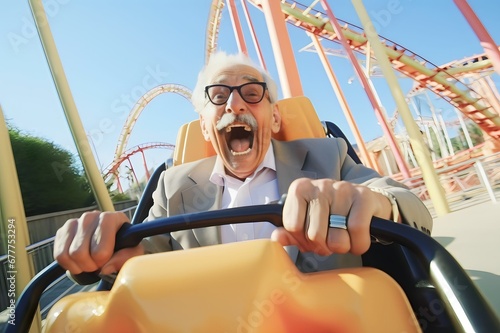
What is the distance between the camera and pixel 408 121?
3.31 m

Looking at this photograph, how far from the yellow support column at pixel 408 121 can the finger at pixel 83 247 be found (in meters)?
3.47

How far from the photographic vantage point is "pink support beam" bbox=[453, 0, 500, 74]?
3.39 m

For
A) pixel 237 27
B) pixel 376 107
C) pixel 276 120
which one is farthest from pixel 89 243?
pixel 237 27

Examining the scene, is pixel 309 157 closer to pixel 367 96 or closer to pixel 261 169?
pixel 261 169

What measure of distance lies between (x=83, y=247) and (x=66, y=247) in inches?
1.4

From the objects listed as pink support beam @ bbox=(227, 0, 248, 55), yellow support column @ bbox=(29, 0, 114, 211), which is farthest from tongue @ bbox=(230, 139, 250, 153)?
pink support beam @ bbox=(227, 0, 248, 55)

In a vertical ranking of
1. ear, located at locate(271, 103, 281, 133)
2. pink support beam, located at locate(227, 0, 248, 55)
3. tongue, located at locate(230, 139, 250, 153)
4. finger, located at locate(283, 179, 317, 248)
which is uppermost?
pink support beam, located at locate(227, 0, 248, 55)

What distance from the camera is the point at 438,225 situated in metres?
2.67

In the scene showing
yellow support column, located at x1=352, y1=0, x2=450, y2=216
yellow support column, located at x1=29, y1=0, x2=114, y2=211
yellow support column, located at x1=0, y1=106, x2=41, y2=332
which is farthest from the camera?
yellow support column, located at x1=352, y1=0, x2=450, y2=216

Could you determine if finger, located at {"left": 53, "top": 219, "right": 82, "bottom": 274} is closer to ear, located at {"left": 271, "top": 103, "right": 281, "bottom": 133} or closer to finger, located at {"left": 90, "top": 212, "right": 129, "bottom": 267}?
finger, located at {"left": 90, "top": 212, "right": 129, "bottom": 267}

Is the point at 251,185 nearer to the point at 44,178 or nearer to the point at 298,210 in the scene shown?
the point at 298,210

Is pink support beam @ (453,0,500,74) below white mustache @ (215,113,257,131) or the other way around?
the other way around

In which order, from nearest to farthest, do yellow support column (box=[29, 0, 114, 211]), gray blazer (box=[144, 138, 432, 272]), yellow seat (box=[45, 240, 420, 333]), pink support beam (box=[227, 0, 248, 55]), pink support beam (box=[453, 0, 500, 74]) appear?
yellow seat (box=[45, 240, 420, 333]) < gray blazer (box=[144, 138, 432, 272]) < yellow support column (box=[29, 0, 114, 211]) < pink support beam (box=[453, 0, 500, 74]) < pink support beam (box=[227, 0, 248, 55])

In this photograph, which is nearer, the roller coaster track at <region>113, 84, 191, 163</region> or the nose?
the nose
